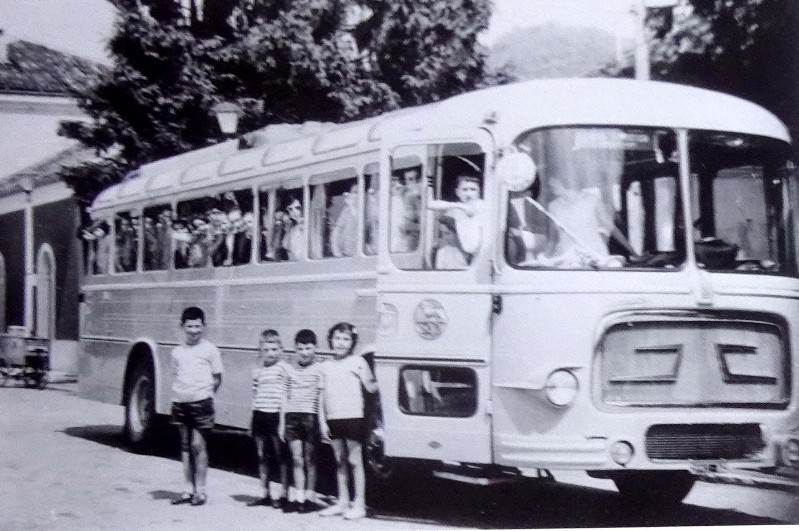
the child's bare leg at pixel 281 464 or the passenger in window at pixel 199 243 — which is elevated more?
the passenger in window at pixel 199 243

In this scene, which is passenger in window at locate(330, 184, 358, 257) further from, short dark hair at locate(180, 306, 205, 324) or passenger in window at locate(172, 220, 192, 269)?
passenger in window at locate(172, 220, 192, 269)

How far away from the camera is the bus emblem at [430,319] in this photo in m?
6.21

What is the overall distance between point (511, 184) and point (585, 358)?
0.91 metres

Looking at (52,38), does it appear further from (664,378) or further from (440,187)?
(664,378)

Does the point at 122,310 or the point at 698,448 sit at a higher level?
the point at 122,310

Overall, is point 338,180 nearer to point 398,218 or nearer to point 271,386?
point 398,218

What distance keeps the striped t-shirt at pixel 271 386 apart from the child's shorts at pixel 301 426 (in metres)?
0.16

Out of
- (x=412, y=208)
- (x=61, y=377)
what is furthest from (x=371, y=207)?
(x=61, y=377)

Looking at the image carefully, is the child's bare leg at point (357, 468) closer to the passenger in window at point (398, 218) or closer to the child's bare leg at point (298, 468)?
the child's bare leg at point (298, 468)

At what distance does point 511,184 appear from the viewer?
6.03 m

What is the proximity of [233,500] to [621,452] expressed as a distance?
7.95 ft

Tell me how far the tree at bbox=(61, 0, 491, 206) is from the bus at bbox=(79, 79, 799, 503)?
7.28ft

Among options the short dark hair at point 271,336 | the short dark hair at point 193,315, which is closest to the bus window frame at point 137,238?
the short dark hair at point 193,315

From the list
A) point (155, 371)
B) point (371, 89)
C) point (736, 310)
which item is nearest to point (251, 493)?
point (155, 371)
